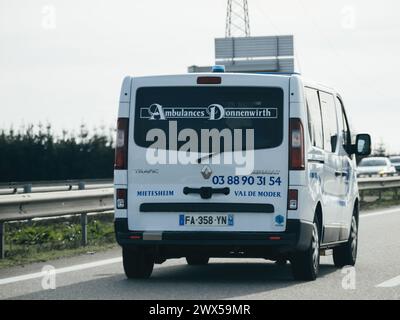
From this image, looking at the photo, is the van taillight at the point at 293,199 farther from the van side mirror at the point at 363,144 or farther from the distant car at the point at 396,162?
the distant car at the point at 396,162

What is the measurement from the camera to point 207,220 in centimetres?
1171

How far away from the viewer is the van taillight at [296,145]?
1162 centimetres

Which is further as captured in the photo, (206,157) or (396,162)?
(396,162)

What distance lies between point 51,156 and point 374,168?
81.9 feet

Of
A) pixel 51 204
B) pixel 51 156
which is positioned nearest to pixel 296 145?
pixel 51 204

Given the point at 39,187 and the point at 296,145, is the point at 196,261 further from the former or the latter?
the point at 39,187

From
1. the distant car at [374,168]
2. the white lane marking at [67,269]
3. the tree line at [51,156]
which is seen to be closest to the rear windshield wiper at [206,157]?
the white lane marking at [67,269]

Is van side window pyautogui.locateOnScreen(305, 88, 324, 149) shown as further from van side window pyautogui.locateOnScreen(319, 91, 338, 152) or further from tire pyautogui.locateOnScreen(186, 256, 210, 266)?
tire pyautogui.locateOnScreen(186, 256, 210, 266)

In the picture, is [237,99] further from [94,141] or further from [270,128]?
[94,141]

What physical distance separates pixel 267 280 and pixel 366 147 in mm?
2673

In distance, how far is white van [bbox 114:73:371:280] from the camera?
458 inches

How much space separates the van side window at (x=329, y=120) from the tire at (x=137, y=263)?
7.65ft

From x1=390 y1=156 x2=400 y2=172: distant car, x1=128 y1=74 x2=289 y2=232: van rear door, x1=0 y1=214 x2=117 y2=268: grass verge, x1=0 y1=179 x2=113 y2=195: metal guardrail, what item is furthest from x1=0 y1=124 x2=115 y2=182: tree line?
x1=128 y1=74 x2=289 y2=232: van rear door
